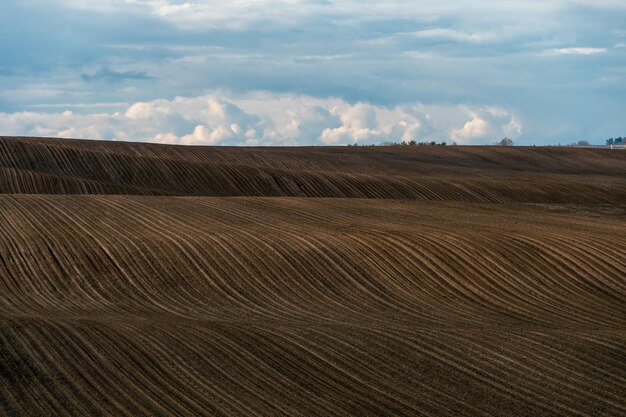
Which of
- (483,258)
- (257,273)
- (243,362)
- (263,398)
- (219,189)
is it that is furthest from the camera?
(219,189)

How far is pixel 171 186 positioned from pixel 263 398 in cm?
4318

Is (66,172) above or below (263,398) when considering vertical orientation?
above

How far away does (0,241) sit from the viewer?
123ft

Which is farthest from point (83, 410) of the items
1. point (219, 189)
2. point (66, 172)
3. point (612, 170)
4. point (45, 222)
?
point (612, 170)

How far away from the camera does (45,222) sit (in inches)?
1630

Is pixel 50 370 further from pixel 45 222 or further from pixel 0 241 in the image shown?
pixel 45 222

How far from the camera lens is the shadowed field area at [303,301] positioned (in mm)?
20906

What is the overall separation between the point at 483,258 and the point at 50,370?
1959cm

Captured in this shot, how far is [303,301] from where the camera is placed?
104ft

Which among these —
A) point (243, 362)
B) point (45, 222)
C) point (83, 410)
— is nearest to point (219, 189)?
point (45, 222)

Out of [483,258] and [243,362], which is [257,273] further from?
[243,362]

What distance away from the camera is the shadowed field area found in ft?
68.6

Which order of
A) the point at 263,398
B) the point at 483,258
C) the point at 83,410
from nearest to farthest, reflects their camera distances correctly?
the point at 83,410 → the point at 263,398 → the point at 483,258

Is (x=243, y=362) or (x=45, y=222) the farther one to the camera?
(x=45, y=222)
